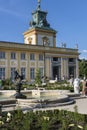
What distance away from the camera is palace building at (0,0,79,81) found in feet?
146

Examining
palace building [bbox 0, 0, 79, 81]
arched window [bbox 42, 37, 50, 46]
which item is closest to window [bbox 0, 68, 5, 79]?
palace building [bbox 0, 0, 79, 81]

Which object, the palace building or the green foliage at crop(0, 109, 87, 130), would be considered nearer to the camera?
the green foliage at crop(0, 109, 87, 130)

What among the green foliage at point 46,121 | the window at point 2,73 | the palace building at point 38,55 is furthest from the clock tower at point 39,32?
the green foliage at point 46,121

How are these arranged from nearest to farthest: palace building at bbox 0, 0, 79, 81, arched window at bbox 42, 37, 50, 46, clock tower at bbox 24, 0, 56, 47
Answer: palace building at bbox 0, 0, 79, 81 → clock tower at bbox 24, 0, 56, 47 → arched window at bbox 42, 37, 50, 46

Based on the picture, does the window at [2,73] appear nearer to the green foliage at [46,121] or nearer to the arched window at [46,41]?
the arched window at [46,41]

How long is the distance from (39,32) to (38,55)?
24.3 feet

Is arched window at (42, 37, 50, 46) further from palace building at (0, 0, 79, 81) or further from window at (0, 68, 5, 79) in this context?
window at (0, 68, 5, 79)

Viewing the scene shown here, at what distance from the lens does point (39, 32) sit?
2138 inches

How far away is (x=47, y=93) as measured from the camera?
21.1 m

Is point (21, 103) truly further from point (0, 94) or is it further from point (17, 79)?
point (0, 94)

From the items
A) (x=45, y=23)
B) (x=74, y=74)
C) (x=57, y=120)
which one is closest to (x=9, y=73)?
(x=74, y=74)

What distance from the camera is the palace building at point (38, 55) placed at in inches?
1748

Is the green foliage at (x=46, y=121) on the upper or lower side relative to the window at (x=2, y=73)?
lower

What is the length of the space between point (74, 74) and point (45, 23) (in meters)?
12.6
